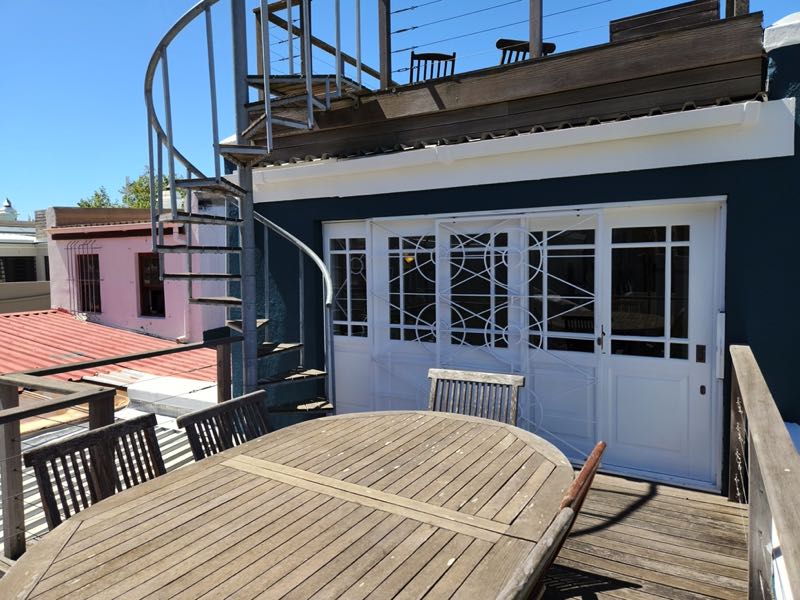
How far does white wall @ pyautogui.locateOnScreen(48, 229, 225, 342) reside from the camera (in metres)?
9.30

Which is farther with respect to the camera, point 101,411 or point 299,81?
point 299,81

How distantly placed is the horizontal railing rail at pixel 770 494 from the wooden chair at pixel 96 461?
206 centimetres

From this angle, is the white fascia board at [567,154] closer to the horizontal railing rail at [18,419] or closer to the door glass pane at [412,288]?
the door glass pane at [412,288]

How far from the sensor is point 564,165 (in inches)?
147

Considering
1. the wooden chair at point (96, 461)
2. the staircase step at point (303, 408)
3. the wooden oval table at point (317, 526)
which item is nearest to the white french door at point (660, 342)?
the wooden oval table at point (317, 526)

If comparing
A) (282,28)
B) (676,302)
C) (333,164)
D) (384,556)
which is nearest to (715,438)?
(676,302)

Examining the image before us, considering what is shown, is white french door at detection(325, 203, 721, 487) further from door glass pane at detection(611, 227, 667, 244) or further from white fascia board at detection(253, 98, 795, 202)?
white fascia board at detection(253, 98, 795, 202)

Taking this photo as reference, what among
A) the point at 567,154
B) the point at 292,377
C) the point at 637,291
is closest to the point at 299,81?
the point at 567,154

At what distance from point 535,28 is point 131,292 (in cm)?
890

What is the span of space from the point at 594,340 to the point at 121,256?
924cm

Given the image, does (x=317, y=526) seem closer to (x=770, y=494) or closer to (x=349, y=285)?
(x=770, y=494)

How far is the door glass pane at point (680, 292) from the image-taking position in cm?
349

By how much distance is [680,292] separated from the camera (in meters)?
3.51

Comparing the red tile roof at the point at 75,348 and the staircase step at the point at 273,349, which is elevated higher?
the staircase step at the point at 273,349
